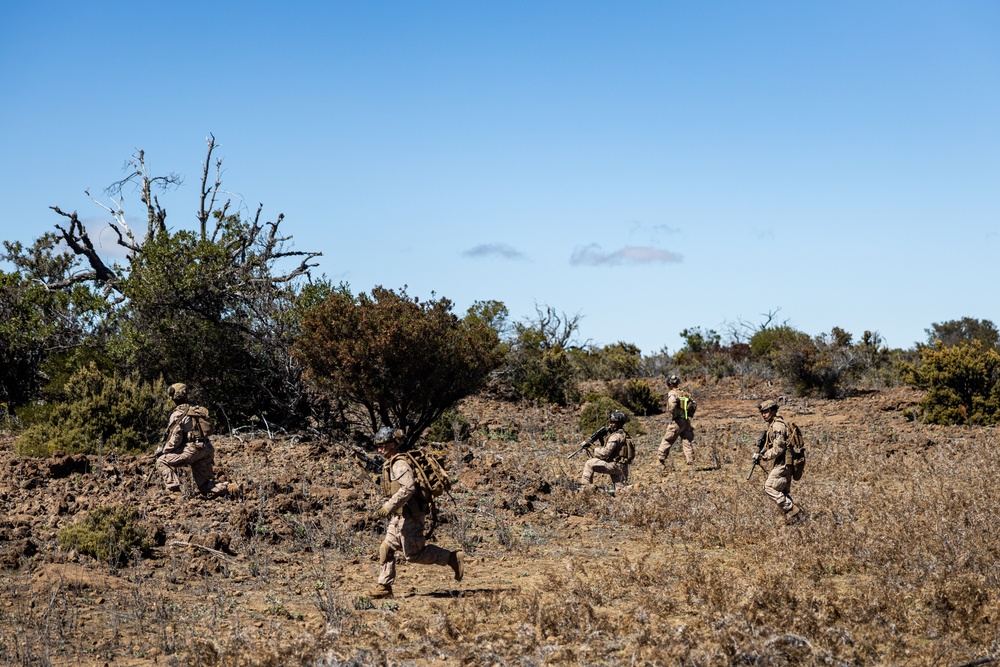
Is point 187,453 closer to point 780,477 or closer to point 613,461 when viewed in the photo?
point 613,461

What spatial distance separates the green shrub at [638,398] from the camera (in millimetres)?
25212

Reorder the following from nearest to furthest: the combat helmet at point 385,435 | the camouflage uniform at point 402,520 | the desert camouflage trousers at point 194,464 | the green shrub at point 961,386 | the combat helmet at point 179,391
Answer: the camouflage uniform at point 402,520
the combat helmet at point 385,435
the desert camouflage trousers at point 194,464
the combat helmet at point 179,391
the green shrub at point 961,386

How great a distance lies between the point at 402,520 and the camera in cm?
858

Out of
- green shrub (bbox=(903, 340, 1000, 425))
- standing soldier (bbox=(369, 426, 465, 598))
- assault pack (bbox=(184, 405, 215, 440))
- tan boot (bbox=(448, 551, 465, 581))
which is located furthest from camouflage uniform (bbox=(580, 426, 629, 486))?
green shrub (bbox=(903, 340, 1000, 425))

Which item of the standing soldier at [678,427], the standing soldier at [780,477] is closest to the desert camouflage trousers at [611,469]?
the standing soldier at [678,427]

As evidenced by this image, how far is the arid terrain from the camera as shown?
708cm

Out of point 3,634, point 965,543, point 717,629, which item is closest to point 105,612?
point 3,634

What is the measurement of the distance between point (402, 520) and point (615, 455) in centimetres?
610

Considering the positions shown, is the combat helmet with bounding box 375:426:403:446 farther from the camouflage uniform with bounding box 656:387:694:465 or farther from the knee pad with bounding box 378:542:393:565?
the camouflage uniform with bounding box 656:387:694:465

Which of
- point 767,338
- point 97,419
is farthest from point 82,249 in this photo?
point 767,338

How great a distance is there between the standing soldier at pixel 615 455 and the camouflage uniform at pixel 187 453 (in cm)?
513

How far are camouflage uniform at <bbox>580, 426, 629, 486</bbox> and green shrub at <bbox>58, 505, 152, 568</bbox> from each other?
6.31 metres

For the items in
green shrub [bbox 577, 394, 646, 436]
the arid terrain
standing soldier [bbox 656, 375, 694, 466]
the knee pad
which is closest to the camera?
the arid terrain

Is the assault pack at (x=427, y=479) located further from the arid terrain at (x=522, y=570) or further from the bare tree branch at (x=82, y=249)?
the bare tree branch at (x=82, y=249)
